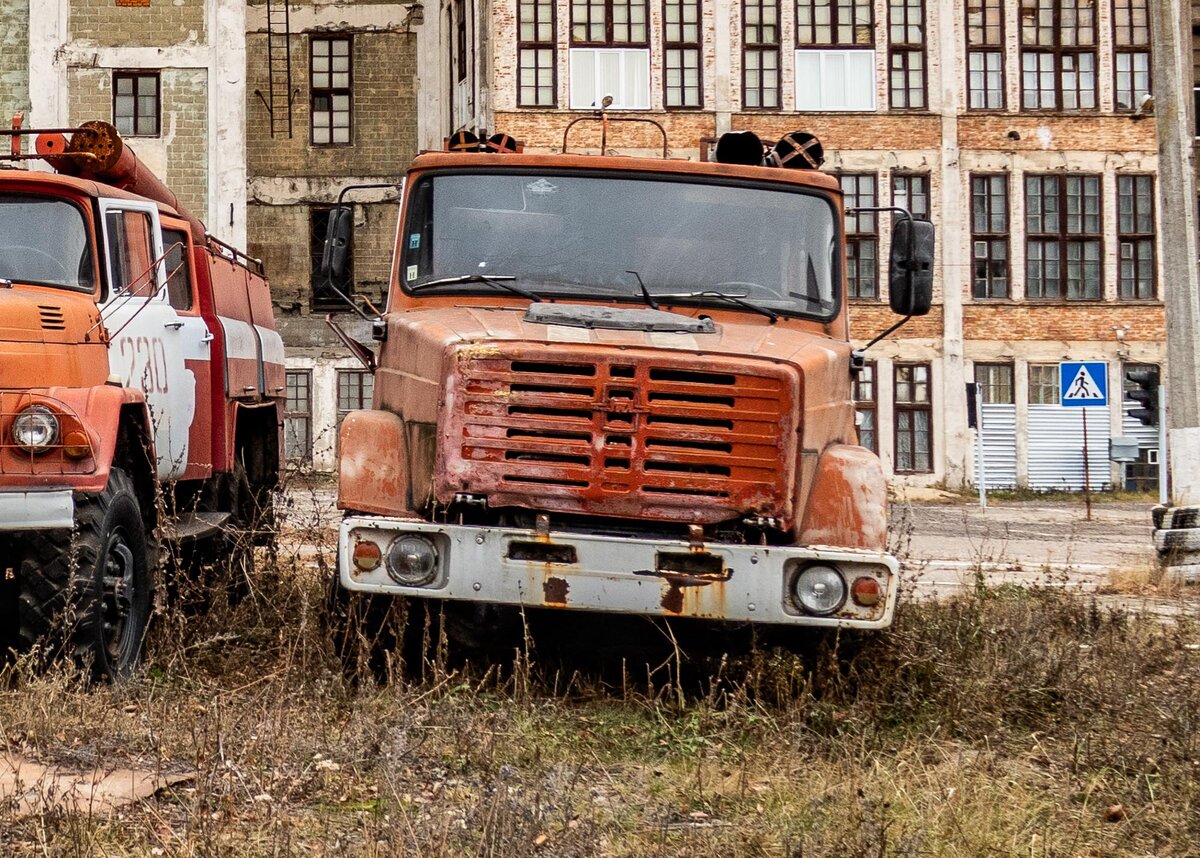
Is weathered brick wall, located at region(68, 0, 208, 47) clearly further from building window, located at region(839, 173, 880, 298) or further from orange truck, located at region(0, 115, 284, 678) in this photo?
orange truck, located at region(0, 115, 284, 678)

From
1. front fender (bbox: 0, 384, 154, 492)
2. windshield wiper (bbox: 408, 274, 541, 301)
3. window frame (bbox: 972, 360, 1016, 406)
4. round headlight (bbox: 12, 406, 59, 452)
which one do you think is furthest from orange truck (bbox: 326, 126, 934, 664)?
window frame (bbox: 972, 360, 1016, 406)

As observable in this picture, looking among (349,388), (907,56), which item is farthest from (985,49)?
(349,388)

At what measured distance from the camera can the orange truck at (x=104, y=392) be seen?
7.59 meters

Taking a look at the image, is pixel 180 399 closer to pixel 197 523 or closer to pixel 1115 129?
pixel 197 523

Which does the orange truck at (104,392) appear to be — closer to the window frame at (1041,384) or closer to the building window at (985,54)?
the window frame at (1041,384)

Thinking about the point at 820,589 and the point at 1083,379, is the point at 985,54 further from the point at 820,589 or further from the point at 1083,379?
the point at 820,589

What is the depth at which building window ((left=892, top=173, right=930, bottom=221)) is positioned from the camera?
114ft

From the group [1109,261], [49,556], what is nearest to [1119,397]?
[1109,261]

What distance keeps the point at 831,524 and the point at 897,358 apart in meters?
27.7

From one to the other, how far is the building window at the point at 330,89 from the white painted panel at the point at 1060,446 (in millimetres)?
16624

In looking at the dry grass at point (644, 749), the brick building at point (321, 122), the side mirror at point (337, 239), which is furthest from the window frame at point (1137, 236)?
the side mirror at point (337, 239)

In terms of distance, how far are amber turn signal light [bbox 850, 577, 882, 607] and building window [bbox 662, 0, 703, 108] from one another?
28198 mm

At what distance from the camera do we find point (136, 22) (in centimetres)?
3406

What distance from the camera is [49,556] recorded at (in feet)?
25.0
